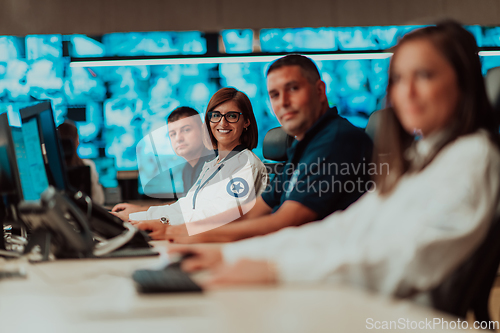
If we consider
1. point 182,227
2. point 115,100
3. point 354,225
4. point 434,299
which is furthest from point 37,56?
point 434,299

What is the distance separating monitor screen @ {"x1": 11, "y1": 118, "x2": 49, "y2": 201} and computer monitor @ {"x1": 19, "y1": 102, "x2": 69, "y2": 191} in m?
0.02

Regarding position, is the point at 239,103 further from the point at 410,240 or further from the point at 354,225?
the point at 410,240

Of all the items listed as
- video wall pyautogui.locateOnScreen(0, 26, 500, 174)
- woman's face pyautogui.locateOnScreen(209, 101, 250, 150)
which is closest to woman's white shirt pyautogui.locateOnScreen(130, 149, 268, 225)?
woman's face pyautogui.locateOnScreen(209, 101, 250, 150)

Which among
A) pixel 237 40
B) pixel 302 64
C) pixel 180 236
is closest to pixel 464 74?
pixel 302 64

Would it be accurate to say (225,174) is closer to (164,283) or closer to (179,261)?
(179,261)

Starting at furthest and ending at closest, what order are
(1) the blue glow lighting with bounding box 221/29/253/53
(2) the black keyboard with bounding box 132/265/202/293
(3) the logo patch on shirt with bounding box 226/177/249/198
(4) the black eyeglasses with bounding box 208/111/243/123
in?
(1) the blue glow lighting with bounding box 221/29/253/53 < (4) the black eyeglasses with bounding box 208/111/243/123 < (3) the logo patch on shirt with bounding box 226/177/249/198 < (2) the black keyboard with bounding box 132/265/202/293

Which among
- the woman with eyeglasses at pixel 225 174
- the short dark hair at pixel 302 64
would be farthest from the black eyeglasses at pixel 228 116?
the short dark hair at pixel 302 64

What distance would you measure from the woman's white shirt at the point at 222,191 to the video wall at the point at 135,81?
64.5 inches

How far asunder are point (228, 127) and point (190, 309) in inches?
66.7

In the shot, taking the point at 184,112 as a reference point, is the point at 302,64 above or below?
above

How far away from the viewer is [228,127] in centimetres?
223

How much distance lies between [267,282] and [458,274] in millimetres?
371

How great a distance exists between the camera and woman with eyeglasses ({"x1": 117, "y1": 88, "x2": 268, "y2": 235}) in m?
1.92

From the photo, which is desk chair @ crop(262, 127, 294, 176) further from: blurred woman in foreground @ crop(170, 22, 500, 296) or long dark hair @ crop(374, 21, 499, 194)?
long dark hair @ crop(374, 21, 499, 194)
